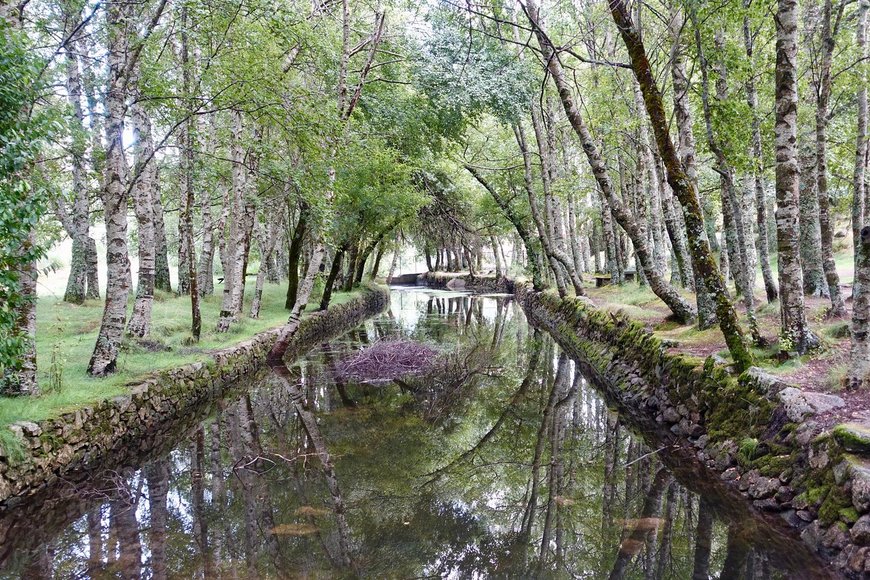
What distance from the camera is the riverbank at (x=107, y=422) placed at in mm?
5656

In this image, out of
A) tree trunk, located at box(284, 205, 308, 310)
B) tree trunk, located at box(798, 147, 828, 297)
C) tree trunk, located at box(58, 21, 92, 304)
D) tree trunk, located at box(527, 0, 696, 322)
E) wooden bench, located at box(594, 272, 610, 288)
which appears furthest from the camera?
wooden bench, located at box(594, 272, 610, 288)

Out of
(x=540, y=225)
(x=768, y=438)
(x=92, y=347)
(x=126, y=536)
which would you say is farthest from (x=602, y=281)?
(x=126, y=536)

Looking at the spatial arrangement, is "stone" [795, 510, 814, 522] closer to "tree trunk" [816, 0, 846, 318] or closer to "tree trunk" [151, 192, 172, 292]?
"tree trunk" [816, 0, 846, 318]

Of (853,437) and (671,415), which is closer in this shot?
(853,437)

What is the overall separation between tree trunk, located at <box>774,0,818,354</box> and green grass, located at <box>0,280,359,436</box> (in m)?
8.89

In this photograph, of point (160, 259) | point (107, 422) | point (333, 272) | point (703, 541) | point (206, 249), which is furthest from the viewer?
point (333, 272)

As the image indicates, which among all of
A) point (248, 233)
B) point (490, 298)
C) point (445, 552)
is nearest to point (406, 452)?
point (445, 552)

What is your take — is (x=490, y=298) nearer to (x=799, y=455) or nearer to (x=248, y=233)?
(x=248, y=233)

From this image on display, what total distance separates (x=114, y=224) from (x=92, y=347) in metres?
2.63

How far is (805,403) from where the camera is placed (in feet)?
17.4

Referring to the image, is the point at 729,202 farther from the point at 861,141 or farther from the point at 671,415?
the point at 671,415

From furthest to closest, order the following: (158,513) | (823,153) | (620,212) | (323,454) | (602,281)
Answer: (602,281)
(620,212)
(823,153)
(323,454)
(158,513)

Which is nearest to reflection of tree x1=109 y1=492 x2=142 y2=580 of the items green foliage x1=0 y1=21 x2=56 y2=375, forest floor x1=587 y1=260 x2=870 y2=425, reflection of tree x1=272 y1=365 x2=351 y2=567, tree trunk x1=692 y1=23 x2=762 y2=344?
reflection of tree x1=272 y1=365 x2=351 y2=567

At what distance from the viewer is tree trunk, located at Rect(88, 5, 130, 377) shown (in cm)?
810
